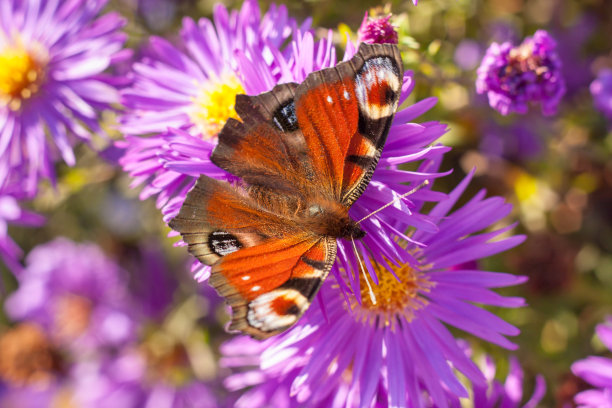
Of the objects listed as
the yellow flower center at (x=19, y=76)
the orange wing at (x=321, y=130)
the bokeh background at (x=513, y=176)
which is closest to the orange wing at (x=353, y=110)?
the orange wing at (x=321, y=130)

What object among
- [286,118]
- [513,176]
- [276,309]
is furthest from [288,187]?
[513,176]

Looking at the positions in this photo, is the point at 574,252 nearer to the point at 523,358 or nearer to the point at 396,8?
the point at 523,358

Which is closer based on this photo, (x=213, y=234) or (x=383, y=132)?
(x=383, y=132)

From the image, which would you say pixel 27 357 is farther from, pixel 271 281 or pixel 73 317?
pixel 271 281

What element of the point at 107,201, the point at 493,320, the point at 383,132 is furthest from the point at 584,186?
the point at 107,201

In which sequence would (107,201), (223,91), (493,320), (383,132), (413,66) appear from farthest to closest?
1. (107,201)
2. (223,91)
3. (413,66)
4. (493,320)
5. (383,132)

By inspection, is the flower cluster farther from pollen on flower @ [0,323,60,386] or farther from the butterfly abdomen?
the butterfly abdomen
